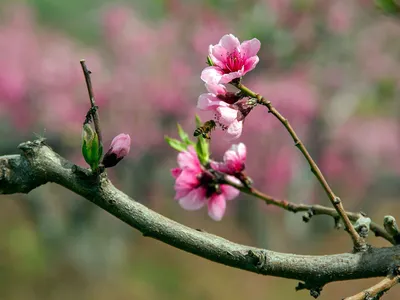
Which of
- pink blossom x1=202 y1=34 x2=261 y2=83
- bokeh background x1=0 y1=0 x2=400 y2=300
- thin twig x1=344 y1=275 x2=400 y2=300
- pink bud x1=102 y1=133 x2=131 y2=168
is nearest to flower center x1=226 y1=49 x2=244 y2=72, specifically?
pink blossom x1=202 y1=34 x2=261 y2=83

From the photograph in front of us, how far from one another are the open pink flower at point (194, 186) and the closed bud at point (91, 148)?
0.19 metres

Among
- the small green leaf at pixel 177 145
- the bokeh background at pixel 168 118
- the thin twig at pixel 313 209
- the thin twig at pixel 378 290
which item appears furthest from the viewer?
the bokeh background at pixel 168 118

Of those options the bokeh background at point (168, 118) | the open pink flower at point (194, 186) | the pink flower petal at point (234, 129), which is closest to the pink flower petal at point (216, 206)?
the open pink flower at point (194, 186)

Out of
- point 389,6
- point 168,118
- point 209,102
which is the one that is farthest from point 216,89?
point 168,118

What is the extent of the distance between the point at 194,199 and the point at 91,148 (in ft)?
0.73

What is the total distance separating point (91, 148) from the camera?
1.51 ft

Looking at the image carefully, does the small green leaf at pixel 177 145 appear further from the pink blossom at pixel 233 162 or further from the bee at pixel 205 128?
the bee at pixel 205 128

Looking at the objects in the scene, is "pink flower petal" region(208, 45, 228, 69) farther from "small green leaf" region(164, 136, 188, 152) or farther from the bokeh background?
the bokeh background

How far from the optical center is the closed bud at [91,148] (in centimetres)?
46

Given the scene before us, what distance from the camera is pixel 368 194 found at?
6254mm

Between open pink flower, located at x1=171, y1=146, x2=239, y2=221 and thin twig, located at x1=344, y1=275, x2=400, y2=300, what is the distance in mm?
245

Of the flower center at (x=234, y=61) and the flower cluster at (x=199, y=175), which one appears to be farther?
the flower cluster at (x=199, y=175)

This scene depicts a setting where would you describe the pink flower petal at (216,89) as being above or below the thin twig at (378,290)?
above

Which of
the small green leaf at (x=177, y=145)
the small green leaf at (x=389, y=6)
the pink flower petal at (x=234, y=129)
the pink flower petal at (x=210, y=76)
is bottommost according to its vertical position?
the pink flower petal at (x=234, y=129)
